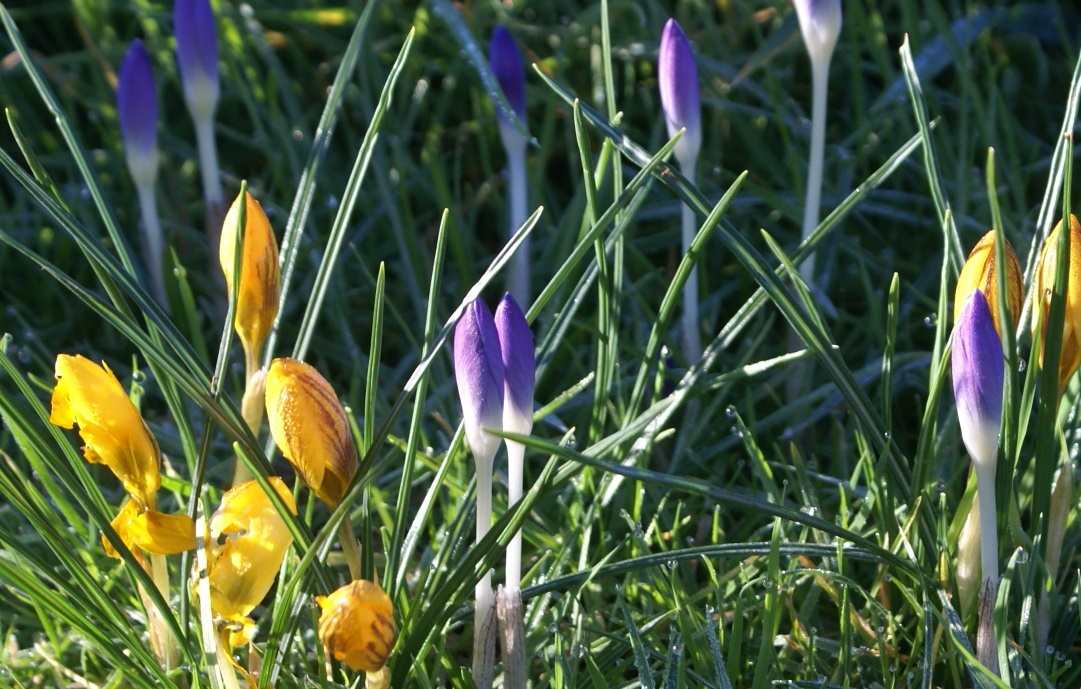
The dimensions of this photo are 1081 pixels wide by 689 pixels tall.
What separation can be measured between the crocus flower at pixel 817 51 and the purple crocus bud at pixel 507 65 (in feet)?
1.03

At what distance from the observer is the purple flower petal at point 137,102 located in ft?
4.61

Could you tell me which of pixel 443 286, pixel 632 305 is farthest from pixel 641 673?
pixel 443 286

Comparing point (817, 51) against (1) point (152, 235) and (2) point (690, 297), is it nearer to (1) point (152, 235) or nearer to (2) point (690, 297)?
(2) point (690, 297)

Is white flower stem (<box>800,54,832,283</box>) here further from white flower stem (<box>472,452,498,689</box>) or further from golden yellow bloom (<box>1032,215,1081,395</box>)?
white flower stem (<box>472,452,498,689</box>)

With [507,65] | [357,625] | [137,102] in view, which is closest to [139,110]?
[137,102]

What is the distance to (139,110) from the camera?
4.66 ft

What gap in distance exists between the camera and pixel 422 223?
178cm

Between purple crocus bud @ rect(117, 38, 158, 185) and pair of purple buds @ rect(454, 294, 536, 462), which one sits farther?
purple crocus bud @ rect(117, 38, 158, 185)

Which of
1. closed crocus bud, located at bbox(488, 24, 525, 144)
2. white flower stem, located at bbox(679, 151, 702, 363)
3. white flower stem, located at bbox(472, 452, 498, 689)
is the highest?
closed crocus bud, located at bbox(488, 24, 525, 144)

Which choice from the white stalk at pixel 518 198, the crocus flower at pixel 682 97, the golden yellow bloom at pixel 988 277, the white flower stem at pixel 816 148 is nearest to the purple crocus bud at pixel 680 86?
the crocus flower at pixel 682 97

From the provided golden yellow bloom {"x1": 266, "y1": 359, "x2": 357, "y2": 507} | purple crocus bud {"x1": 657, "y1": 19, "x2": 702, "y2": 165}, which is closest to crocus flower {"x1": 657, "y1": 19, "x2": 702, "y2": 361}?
purple crocus bud {"x1": 657, "y1": 19, "x2": 702, "y2": 165}

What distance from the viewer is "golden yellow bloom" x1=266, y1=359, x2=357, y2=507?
0.80 m

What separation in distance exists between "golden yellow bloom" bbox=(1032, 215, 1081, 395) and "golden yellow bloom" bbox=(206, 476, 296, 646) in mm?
548

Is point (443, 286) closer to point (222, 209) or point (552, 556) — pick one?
point (222, 209)
